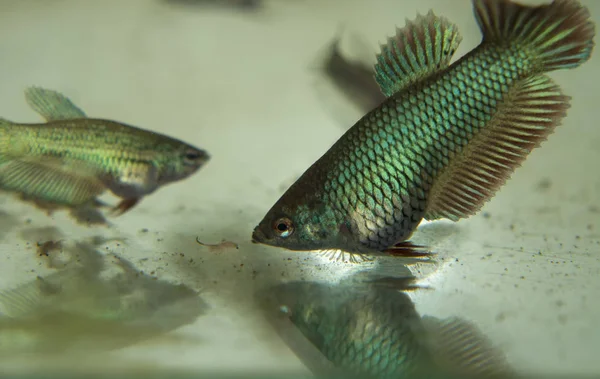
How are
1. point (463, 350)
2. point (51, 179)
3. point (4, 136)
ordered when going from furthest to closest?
point (51, 179), point (4, 136), point (463, 350)

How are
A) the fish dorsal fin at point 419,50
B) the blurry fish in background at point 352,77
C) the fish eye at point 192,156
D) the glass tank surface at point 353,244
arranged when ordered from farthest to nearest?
the blurry fish in background at point 352,77 < the fish eye at point 192,156 < the fish dorsal fin at point 419,50 < the glass tank surface at point 353,244

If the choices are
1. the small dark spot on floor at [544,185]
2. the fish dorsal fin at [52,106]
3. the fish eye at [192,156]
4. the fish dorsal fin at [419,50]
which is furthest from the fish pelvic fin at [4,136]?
the small dark spot on floor at [544,185]

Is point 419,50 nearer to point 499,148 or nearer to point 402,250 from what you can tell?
point 499,148

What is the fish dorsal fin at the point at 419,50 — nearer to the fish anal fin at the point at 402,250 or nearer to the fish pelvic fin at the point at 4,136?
Answer: the fish anal fin at the point at 402,250

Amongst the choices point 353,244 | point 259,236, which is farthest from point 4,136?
point 353,244

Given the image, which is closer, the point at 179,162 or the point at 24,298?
the point at 24,298

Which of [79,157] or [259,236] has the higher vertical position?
[79,157]

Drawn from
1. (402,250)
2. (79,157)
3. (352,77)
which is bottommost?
(402,250)
